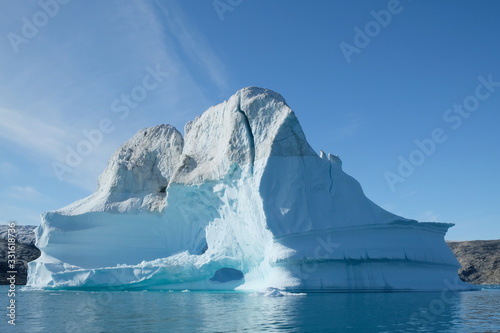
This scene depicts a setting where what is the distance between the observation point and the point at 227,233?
1950 centimetres

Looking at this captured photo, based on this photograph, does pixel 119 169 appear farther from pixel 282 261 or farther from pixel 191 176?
pixel 282 261

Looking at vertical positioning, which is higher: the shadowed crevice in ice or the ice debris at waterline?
the ice debris at waterline

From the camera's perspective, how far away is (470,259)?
45.7 m

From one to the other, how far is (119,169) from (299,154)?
10869mm

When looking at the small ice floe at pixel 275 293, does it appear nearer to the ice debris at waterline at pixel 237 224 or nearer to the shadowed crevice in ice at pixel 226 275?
the ice debris at waterline at pixel 237 224

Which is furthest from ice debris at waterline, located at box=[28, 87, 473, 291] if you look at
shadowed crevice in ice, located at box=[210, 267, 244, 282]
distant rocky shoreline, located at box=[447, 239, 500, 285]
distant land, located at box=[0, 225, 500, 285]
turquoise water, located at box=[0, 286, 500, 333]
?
distant rocky shoreline, located at box=[447, 239, 500, 285]

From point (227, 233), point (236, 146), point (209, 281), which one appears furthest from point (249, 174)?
point (209, 281)

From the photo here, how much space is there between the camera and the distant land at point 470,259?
39969 mm

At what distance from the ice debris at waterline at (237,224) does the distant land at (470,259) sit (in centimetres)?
1880

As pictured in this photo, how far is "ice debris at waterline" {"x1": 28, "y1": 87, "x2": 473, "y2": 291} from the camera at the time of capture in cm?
1606

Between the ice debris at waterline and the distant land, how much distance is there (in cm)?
1880

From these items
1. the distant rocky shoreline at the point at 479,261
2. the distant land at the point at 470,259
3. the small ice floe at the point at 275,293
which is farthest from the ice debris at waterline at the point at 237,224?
the distant rocky shoreline at the point at 479,261

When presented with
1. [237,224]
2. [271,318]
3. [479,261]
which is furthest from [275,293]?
[479,261]

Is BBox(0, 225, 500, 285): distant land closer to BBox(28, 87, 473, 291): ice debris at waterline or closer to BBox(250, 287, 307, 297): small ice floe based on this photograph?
BBox(28, 87, 473, 291): ice debris at waterline
